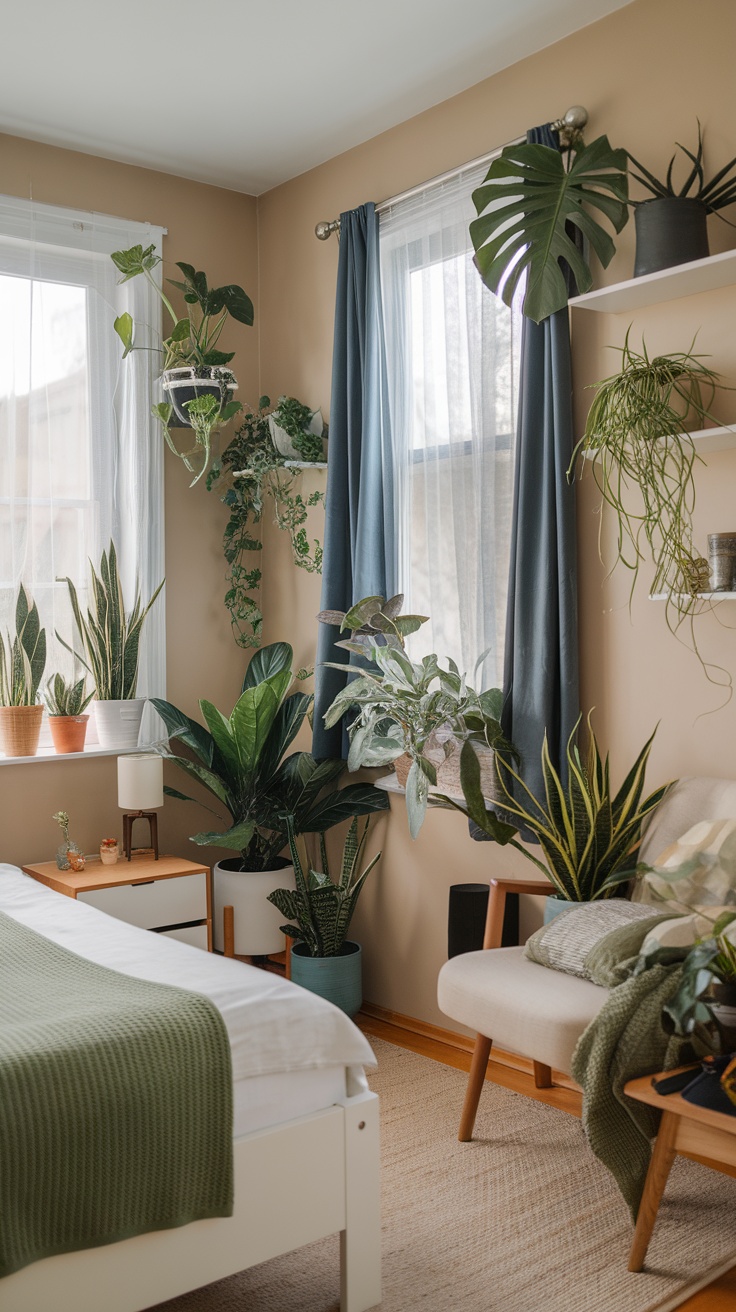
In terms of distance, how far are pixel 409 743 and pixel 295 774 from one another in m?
0.70

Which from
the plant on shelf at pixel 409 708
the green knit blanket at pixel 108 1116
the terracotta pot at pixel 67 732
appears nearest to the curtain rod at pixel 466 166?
the plant on shelf at pixel 409 708

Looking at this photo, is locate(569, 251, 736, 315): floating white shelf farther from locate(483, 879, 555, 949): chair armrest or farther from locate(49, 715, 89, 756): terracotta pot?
locate(49, 715, 89, 756): terracotta pot

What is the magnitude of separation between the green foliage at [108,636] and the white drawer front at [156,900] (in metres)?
0.70

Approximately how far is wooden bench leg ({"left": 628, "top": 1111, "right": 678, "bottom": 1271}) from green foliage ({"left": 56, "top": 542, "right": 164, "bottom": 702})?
2358 mm

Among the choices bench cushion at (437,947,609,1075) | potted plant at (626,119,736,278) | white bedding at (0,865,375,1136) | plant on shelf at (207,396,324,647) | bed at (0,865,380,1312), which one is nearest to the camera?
bed at (0,865,380,1312)

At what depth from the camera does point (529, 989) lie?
2447mm

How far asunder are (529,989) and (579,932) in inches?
7.3

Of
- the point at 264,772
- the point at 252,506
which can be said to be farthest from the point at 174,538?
the point at 264,772

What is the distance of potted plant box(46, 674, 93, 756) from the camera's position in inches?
148

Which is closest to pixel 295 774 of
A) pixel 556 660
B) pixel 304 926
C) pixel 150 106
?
pixel 304 926

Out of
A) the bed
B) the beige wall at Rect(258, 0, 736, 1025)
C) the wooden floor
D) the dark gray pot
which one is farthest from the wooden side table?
the dark gray pot

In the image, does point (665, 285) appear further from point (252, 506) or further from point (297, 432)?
point (252, 506)

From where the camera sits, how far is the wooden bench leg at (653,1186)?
2143 mm

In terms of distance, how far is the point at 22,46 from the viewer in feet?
10.4
